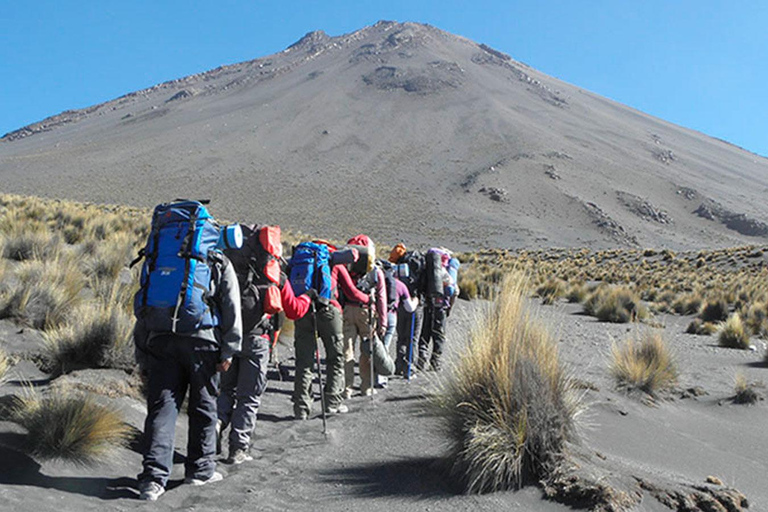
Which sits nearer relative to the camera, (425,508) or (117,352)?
(425,508)

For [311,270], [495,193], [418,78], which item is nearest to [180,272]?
[311,270]

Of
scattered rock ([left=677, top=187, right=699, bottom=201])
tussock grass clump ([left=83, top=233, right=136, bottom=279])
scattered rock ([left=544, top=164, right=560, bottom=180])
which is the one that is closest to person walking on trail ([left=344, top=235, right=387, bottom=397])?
tussock grass clump ([left=83, top=233, right=136, bottom=279])

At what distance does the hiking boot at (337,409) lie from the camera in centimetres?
634

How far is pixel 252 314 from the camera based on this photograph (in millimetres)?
4867

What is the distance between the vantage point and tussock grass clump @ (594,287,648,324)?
16266mm

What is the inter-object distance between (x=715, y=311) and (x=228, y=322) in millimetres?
15922

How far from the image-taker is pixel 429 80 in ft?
378

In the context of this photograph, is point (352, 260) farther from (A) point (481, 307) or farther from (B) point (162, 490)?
(B) point (162, 490)

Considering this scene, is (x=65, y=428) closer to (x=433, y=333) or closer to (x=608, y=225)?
(x=433, y=333)

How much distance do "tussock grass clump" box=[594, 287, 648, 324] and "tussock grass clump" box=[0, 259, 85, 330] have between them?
40.2 ft

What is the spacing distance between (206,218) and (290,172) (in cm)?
7457

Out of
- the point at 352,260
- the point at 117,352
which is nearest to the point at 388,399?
the point at 352,260

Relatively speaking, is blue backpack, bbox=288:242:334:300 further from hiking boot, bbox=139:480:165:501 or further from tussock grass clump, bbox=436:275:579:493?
hiking boot, bbox=139:480:165:501

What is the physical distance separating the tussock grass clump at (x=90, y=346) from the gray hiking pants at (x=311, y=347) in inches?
A: 65.0
